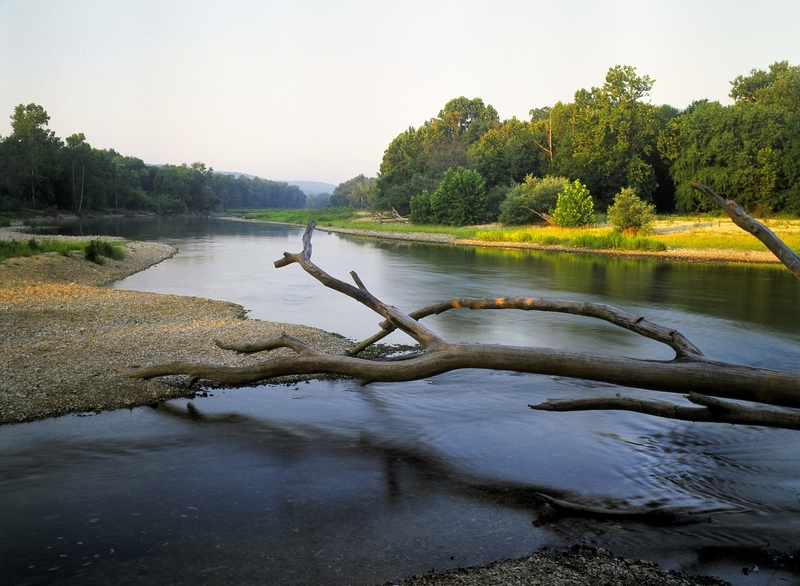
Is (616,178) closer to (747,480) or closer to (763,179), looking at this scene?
(763,179)

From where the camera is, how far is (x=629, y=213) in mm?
42594

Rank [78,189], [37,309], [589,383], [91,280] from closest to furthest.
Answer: [589,383] → [37,309] → [91,280] → [78,189]

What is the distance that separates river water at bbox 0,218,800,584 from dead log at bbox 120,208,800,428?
0.97 metres

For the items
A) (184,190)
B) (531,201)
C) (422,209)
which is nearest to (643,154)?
(531,201)

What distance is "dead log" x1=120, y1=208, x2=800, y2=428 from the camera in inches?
229

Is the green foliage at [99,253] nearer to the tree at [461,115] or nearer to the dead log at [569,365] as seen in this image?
the dead log at [569,365]

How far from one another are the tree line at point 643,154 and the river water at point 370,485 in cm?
3701

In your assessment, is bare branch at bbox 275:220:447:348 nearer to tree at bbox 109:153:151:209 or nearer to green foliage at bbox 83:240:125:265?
green foliage at bbox 83:240:125:265

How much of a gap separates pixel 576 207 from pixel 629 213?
6.90 m

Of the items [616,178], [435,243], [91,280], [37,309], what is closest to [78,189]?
[435,243]

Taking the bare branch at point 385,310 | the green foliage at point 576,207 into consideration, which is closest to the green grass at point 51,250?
the bare branch at point 385,310

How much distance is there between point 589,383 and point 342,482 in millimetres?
5614

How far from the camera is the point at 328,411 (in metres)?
9.26

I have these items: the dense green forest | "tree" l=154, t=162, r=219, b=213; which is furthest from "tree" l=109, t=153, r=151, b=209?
the dense green forest
